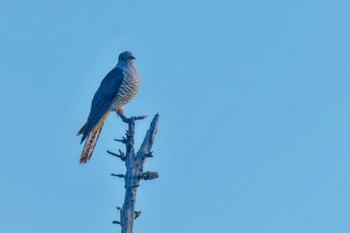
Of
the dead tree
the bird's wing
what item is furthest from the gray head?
the dead tree

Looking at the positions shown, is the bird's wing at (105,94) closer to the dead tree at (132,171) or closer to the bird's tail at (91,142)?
the bird's tail at (91,142)

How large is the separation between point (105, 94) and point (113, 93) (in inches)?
6.4

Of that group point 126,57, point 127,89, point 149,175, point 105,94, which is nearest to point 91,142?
point 105,94

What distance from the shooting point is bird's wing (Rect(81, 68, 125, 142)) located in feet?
47.0

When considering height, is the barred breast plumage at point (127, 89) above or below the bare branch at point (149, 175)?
above

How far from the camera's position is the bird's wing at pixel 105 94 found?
14.3 meters

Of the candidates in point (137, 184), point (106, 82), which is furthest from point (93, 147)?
point (137, 184)

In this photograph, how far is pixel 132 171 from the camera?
11.2 metres

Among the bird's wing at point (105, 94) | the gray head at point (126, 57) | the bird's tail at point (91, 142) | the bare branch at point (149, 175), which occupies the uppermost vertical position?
the gray head at point (126, 57)

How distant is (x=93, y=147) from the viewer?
1362cm

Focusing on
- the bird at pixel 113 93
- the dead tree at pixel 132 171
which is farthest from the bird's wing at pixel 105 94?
the dead tree at pixel 132 171

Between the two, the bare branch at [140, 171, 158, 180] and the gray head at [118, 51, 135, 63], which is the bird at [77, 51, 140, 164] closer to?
the gray head at [118, 51, 135, 63]

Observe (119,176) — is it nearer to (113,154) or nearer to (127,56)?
(113,154)

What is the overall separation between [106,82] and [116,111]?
24.8 inches
